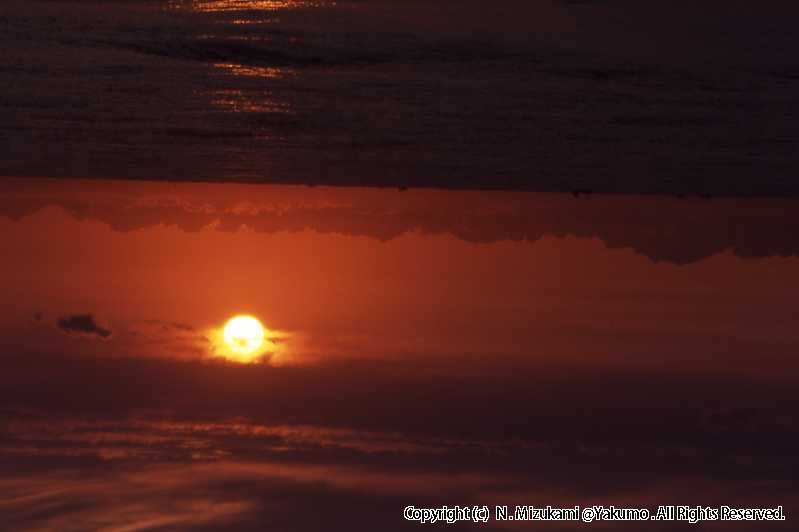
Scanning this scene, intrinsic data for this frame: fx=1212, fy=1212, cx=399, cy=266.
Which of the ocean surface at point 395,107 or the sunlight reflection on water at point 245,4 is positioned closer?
the ocean surface at point 395,107

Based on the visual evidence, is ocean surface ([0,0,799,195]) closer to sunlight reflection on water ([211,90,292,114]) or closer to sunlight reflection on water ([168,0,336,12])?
sunlight reflection on water ([211,90,292,114])

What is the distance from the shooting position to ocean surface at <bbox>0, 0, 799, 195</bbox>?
224 inches

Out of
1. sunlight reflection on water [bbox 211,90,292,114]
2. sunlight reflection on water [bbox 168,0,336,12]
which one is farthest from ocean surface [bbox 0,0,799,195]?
sunlight reflection on water [bbox 168,0,336,12]

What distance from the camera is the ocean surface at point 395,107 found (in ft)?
18.7

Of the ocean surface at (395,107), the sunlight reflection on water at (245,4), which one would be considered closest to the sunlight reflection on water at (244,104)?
the ocean surface at (395,107)

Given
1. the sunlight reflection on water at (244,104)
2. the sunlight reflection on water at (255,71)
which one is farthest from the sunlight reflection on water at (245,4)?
the sunlight reflection on water at (244,104)

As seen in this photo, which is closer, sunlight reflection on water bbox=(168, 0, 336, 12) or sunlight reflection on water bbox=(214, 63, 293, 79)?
sunlight reflection on water bbox=(214, 63, 293, 79)

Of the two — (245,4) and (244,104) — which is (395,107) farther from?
(245,4)

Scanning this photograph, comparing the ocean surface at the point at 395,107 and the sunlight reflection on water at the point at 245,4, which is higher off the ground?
the sunlight reflection on water at the point at 245,4

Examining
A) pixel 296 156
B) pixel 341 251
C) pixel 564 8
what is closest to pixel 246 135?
pixel 296 156

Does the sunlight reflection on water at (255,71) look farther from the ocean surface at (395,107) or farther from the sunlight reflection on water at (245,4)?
the sunlight reflection on water at (245,4)

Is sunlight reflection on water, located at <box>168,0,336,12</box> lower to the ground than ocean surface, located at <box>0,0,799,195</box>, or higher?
higher

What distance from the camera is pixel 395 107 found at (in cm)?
572

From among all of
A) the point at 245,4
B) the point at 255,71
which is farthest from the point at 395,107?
the point at 245,4
